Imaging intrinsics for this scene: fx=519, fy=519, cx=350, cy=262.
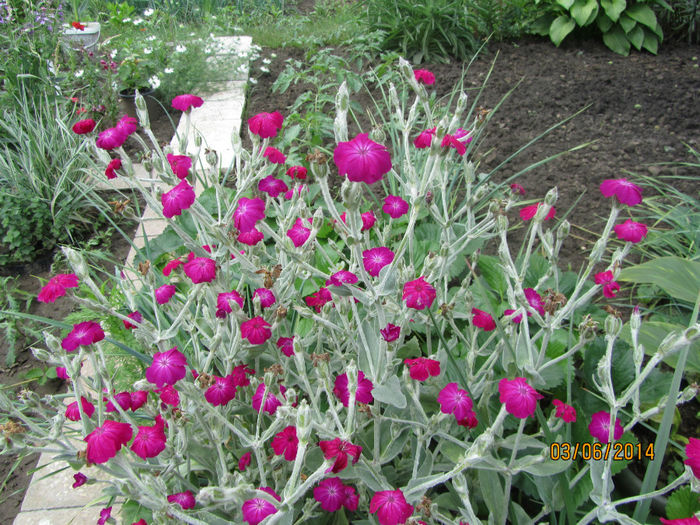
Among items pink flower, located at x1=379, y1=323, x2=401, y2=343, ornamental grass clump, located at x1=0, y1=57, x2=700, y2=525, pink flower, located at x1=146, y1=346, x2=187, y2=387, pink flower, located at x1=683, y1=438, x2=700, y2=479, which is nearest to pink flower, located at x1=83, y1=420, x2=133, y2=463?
ornamental grass clump, located at x1=0, y1=57, x2=700, y2=525

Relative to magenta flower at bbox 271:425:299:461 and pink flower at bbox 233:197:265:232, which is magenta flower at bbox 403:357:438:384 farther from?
pink flower at bbox 233:197:265:232

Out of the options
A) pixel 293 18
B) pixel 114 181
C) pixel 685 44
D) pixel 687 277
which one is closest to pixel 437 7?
pixel 685 44

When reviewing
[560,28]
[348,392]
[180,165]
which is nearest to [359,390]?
[348,392]

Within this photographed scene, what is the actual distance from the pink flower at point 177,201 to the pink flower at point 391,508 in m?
0.76

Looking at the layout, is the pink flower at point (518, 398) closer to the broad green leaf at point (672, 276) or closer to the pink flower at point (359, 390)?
the pink flower at point (359, 390)

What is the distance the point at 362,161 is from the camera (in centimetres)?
94

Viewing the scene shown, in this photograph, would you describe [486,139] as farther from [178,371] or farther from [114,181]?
[178,371]

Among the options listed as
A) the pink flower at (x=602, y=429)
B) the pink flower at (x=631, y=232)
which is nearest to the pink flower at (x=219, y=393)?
the pink flower at (x=602, y=429)

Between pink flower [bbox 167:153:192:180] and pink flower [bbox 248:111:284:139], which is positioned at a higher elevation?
pink flower [bbox 248:111:284:139]

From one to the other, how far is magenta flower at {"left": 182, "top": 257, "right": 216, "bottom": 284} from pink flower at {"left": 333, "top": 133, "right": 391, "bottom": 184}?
0.45m

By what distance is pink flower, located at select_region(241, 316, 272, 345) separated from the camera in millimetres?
1253

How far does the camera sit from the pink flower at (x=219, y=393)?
121 centimetres

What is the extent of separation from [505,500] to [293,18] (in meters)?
6.40

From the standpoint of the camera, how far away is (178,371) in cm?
117
